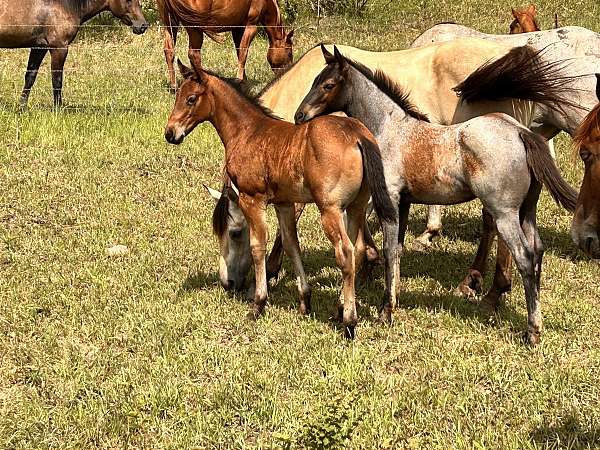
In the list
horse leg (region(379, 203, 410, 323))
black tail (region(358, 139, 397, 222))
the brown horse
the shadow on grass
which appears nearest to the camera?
the shadow on grass

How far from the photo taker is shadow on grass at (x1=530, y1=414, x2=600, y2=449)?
4032mm

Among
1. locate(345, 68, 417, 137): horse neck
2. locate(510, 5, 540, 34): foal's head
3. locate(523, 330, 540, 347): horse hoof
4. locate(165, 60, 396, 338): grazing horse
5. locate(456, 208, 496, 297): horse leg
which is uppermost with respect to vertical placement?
locate(345, 68, 417, 137): horse neck

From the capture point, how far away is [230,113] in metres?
6.20

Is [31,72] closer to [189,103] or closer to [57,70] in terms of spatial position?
[57,70]

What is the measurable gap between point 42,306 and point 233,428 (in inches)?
92.9

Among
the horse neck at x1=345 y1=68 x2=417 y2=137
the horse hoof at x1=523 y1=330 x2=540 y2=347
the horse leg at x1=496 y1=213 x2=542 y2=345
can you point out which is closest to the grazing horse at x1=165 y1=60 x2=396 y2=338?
the horse neck at x1=345 y1=68 x2=417 y2=137

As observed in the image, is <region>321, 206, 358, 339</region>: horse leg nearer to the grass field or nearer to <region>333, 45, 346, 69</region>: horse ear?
the grass field

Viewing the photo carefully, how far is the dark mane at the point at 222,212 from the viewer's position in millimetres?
6337

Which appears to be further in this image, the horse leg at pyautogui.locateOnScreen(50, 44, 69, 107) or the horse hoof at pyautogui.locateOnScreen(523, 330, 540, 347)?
the horse leg at pyautogui.locateOnScreen(50, 44, 69, 107)

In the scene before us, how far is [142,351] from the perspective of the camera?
530cm

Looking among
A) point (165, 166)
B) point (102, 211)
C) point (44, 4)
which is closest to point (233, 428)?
point (102, 211)

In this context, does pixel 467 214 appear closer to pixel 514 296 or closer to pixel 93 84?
pixel 514 296

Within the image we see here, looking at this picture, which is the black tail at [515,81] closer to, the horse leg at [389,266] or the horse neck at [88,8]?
the horse leg at [389,266]

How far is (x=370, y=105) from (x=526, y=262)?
1693mm
